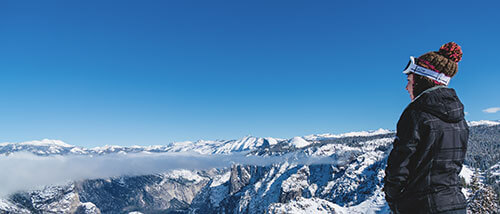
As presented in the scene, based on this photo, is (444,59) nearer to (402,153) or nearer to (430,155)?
(430,155)

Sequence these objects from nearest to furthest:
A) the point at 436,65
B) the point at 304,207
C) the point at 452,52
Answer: the point at 436,65 → the point at 452,52 → the point at 304,207

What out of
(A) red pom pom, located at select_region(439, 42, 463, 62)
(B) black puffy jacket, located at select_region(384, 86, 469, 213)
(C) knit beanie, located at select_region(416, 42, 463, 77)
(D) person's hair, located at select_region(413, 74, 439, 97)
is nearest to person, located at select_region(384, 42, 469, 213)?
(B) black puffy jacket, located at select_region(384, 86, 469, 213)

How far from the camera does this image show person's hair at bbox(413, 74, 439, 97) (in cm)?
402

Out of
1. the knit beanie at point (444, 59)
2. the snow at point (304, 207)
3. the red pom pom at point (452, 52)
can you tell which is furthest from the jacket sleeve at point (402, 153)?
the snow at point (304, 207)

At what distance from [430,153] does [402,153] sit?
1.09 ft

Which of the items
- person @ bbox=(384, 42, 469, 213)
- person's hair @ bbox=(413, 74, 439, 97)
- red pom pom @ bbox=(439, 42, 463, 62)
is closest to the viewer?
person @ bbox=(384, 42, 469, 213)

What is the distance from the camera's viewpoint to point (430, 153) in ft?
11.8

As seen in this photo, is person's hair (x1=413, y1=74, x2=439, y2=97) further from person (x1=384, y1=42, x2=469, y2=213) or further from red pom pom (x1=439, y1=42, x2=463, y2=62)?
red pom pom (x1=439, y1=42, x2=463, y2=62)

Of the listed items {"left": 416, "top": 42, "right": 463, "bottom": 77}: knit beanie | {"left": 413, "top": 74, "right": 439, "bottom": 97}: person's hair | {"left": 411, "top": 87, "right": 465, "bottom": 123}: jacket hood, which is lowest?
{"left": 411, "top": 87, "right": 465, "bottom": 123}: jacket hood

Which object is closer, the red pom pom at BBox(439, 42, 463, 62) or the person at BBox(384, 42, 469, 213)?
the person at BBox(384, 42, 469, 213)

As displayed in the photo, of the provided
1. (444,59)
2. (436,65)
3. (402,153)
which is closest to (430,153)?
(402,153)

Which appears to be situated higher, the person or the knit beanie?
the knit beanie

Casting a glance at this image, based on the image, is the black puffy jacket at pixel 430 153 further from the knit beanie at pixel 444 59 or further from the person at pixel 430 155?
the knit beanie at pixel 444 59

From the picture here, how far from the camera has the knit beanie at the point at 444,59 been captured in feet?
13.3
